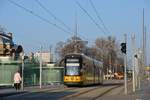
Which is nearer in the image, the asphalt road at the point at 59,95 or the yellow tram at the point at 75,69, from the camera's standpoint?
the asphalt road at the point at 59,95

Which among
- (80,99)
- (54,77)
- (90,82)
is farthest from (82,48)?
(80,99)

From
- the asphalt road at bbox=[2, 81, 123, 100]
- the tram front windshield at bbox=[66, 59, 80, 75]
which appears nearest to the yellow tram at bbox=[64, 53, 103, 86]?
the tram front windshield at bbox=[66, 59, 80, 75]

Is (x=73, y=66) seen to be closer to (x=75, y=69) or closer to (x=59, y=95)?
(x=75, y=69)

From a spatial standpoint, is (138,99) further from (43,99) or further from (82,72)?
(82,72)

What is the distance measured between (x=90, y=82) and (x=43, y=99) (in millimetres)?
27882

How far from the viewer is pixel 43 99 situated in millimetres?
29797

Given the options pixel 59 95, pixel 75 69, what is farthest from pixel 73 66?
pixel 59 95

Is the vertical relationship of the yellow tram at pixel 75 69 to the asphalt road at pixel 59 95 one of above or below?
above

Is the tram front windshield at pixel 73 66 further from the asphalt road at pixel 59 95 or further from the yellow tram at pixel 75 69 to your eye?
the asphalt road at pixel 59 95

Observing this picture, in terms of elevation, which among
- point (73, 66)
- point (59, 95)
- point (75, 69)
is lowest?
point (59, 95)

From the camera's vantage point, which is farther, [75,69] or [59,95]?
[75,69]

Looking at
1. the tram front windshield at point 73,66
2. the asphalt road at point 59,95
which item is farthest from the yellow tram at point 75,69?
the asphalt road at point 59,95

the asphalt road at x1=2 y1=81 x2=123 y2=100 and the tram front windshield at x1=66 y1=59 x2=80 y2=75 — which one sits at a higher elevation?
the tram front windshield at x1=66 y1=59 x2=80 y2=75

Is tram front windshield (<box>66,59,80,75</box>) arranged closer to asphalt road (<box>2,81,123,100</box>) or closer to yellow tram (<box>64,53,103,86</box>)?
yellow tram (<box>64,53,103,86</box>)
